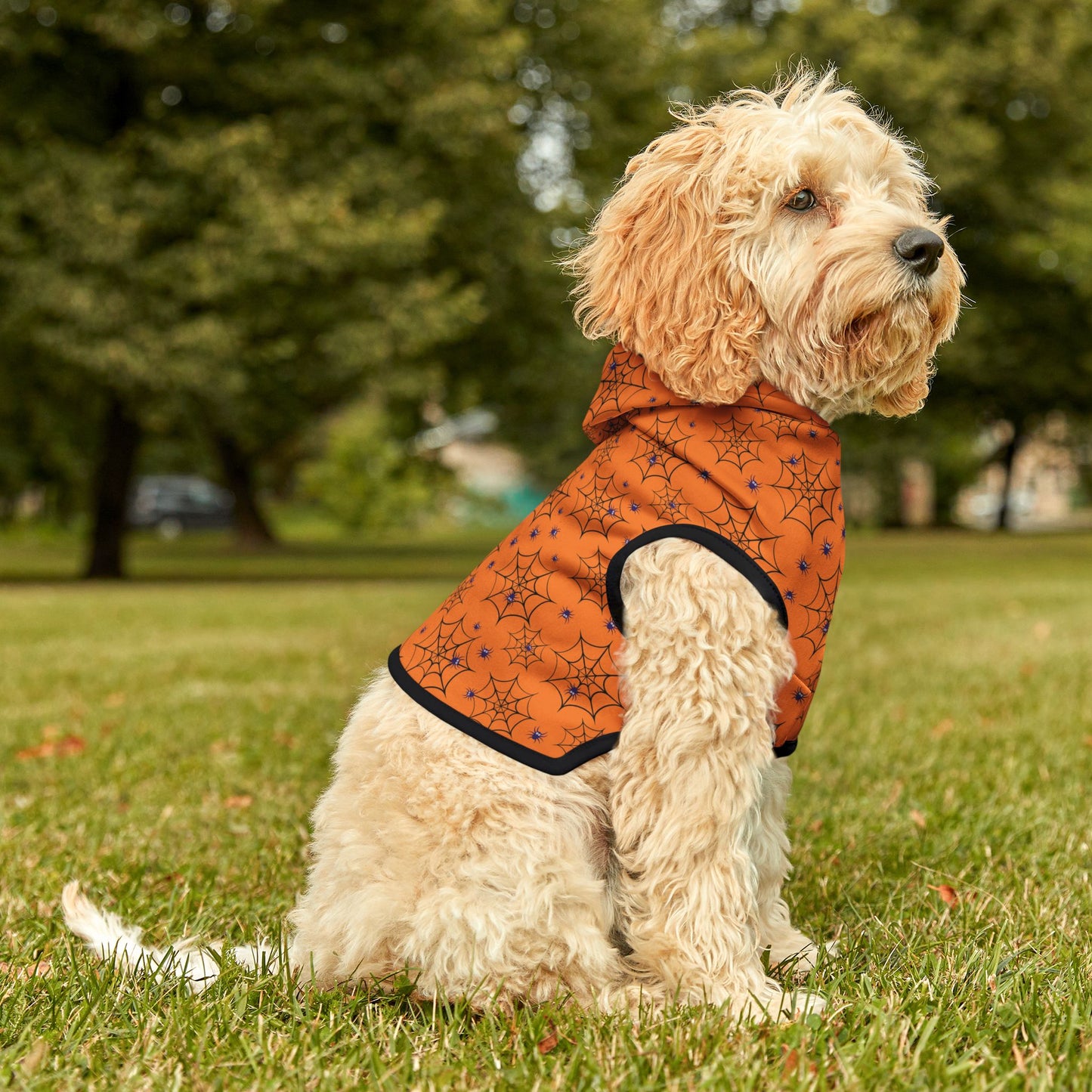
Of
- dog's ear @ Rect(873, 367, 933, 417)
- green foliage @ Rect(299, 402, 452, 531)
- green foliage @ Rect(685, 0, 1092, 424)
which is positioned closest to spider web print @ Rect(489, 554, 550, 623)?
dog's ear @ Rect(873, 367, 933, 417)

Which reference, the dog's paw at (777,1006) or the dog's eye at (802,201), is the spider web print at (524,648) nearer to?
the dog's paw at (777,1006)

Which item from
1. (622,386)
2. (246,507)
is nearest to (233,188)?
(622,386)

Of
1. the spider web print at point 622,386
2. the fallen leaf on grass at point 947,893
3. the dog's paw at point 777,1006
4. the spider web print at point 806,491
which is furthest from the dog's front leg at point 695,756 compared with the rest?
the fallen leaf on grass at point 947,893

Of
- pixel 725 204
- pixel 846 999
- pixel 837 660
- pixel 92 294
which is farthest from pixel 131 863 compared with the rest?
pixel 92 294

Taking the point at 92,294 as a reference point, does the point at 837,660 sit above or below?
below

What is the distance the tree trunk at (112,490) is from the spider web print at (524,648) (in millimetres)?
18394

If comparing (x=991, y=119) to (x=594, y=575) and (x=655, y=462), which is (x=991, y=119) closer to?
(x=655, y=462)

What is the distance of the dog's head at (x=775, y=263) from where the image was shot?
2768mm

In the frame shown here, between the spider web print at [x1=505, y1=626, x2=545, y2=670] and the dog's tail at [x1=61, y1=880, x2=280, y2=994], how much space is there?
1.06 m

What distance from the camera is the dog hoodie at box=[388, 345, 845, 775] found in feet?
8.85

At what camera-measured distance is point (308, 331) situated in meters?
17.1

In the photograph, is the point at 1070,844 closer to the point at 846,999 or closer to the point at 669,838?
the point at 846,999

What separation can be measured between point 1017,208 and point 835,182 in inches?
868

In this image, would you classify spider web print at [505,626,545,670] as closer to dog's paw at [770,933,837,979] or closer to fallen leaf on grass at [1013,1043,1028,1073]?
dog's paw at [770,933,837,979]
